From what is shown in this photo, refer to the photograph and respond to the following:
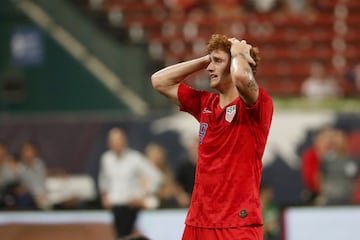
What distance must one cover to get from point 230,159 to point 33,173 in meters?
8.28

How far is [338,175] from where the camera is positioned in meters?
13.5

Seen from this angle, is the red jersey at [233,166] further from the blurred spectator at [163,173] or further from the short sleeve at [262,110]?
the blurred spectator at [163,173]

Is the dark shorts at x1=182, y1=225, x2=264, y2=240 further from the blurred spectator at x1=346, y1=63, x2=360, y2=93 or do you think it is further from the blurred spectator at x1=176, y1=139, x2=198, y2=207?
the blurred spectator at x1=346, y1=63, x2=360, y2=93

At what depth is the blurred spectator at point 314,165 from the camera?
1369 cm

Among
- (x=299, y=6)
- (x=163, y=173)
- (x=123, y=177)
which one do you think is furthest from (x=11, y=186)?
(x=299, y=6)

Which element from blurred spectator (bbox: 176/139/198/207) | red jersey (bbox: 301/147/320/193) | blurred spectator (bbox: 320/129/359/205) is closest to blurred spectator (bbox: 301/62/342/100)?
red jersey (bbox: 301/147/320/193)

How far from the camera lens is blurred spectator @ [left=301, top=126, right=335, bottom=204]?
13688 millimetres

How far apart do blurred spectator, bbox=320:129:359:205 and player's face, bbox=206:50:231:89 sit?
7.00m

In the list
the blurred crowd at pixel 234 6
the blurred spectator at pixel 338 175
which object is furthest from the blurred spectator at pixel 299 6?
the blurred spectator at pixel 338 175

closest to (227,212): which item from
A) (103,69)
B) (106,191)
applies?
(106,191)

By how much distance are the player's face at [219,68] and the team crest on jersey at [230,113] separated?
0.15 m

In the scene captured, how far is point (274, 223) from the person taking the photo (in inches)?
431

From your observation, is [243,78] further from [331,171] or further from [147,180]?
[331,171]

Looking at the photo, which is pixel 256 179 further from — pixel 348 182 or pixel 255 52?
pixel 348 182
